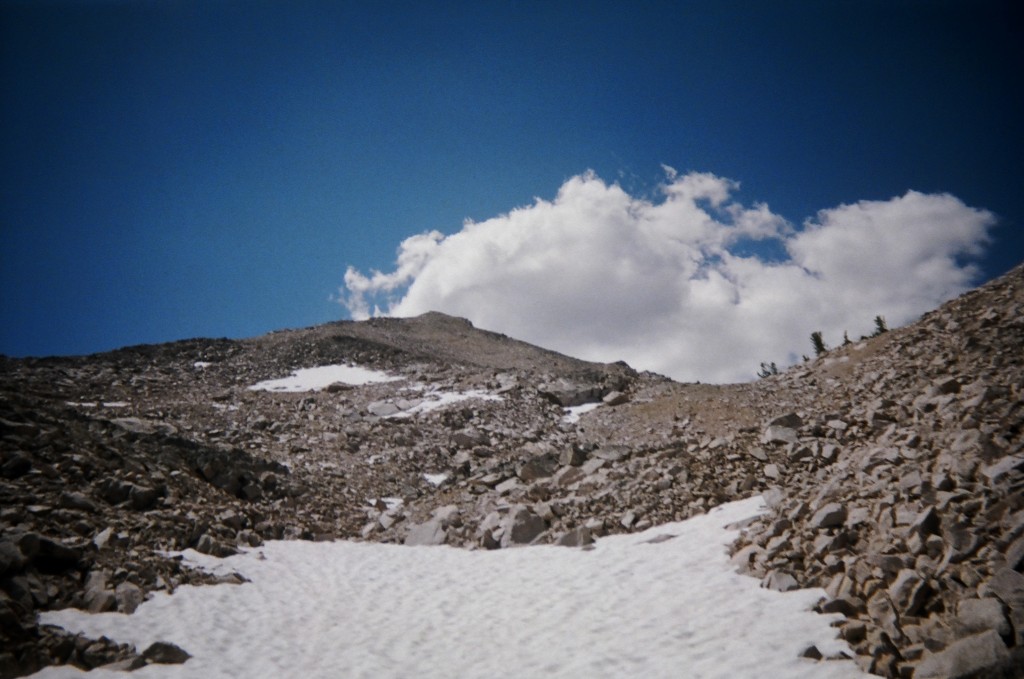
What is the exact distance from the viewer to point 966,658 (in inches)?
222

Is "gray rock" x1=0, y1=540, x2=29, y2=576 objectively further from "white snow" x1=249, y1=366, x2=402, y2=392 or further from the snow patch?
"white snow" x1=249, y1=366, x2=402, y2=392

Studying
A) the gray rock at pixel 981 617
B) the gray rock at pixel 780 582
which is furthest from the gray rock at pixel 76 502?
the gray rock at pixel 981 617

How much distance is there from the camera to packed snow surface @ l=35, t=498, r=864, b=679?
24.6 feet

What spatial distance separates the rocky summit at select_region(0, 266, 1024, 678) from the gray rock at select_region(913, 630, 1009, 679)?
0.7 inches

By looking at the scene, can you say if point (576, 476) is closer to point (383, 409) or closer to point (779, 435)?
point (779, 435)

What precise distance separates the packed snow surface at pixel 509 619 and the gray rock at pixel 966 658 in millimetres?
894

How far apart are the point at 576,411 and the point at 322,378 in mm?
18795

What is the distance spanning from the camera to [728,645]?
7.45 metres

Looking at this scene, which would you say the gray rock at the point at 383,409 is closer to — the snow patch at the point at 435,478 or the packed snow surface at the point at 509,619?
the snow patch at the point at 435,478

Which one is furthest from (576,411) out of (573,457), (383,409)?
(383,409)

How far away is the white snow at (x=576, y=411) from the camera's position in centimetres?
2662

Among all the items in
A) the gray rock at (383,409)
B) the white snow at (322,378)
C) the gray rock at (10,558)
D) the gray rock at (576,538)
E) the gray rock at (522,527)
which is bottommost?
the gray rock at (576,538)

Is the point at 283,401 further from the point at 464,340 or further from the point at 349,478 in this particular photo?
the point at 464,340

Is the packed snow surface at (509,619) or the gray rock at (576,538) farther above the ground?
the gray rock at (576,538)
